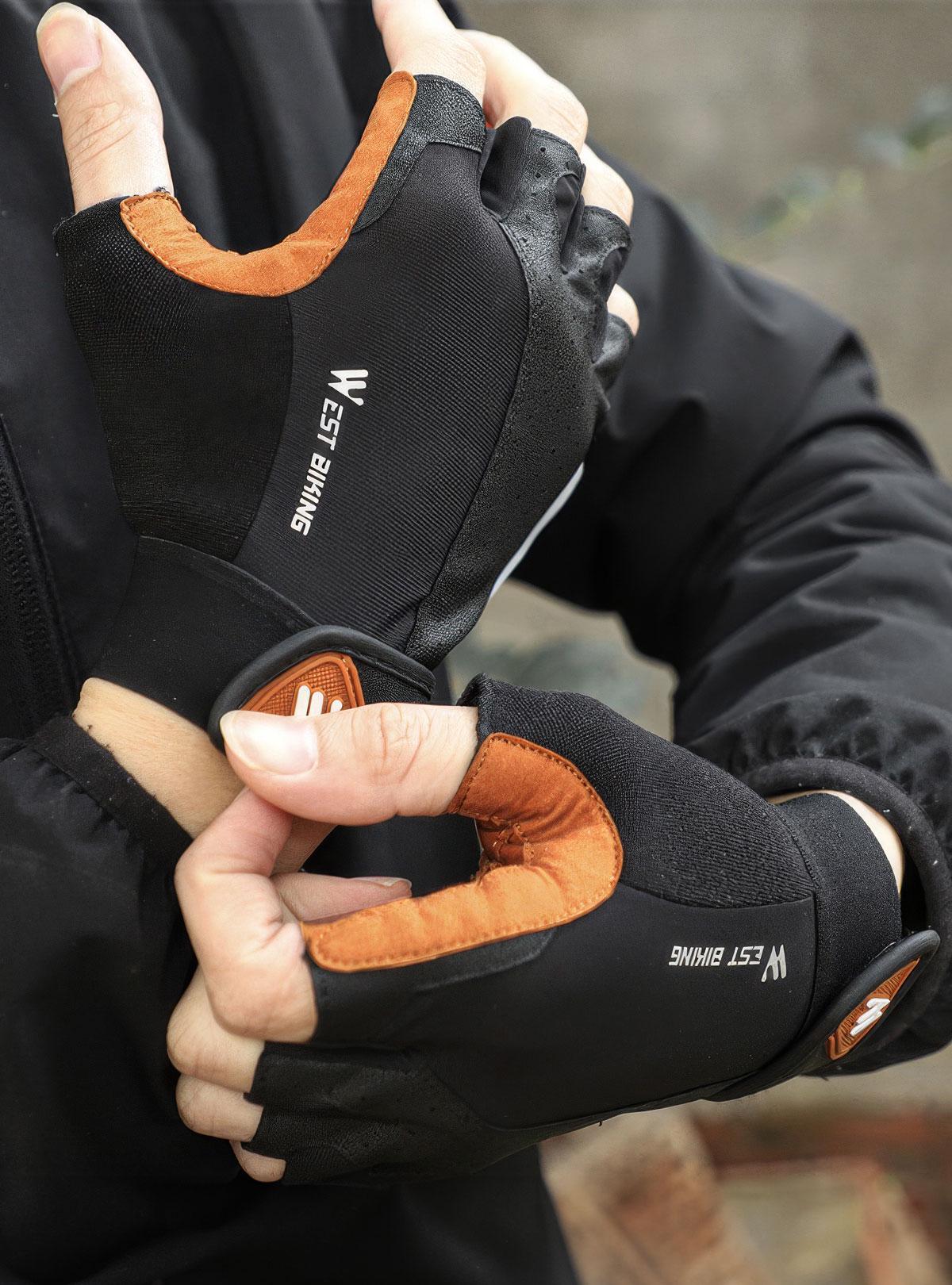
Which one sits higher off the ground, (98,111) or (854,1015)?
(98,111)

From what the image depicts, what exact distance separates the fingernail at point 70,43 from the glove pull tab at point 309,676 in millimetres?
342

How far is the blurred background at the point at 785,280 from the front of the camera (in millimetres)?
1709

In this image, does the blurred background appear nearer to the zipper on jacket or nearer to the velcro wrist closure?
the velcro wrist closure

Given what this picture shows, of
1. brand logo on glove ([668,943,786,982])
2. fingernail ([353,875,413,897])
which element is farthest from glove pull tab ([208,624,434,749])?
brand logo on glove ([668,943,786,982])

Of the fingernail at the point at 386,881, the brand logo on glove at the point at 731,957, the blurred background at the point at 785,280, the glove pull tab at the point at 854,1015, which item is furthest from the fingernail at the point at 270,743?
the blurred background at the point at 785,280

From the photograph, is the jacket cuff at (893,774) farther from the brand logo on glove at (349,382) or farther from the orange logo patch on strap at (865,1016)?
the brand logo on glove at (349,382)

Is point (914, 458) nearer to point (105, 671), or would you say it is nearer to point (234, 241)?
point (234, 241)

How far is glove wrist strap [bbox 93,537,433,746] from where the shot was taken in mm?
595

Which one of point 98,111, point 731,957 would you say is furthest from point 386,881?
point 98,111

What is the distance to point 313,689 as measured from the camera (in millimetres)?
599

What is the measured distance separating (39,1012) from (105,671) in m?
0.19

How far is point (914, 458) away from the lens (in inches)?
42.3

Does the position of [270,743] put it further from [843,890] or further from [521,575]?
[521,575]

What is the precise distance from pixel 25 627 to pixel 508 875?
A: 342 mm
